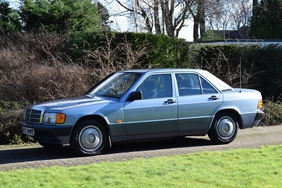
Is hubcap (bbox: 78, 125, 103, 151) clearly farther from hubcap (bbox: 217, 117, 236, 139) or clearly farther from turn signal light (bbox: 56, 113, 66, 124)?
hubcap (bbox: 217, 117, 236, 139)

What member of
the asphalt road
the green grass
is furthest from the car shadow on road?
the green grass

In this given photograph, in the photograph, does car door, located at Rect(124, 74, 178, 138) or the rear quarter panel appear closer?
car door, located at Rect(124, 74, 178, 138)

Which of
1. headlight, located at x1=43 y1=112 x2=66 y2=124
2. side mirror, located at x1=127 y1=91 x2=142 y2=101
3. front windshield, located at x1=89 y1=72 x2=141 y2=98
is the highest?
front windshield, located at x1=89 y1=72 x2=141 y2=98

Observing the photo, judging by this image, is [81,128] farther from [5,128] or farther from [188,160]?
[5,128]

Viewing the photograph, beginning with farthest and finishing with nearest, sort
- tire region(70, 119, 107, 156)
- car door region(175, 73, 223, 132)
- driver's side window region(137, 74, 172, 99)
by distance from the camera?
car door region(175, 73, 223, 132), driver's side window region(137, 74, 172, 99), tire region(70, 119, 107, 156)

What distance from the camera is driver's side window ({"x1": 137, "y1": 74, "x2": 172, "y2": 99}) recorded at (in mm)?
9949

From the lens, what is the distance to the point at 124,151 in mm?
9883

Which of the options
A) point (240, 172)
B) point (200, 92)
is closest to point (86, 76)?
point (200, 92)

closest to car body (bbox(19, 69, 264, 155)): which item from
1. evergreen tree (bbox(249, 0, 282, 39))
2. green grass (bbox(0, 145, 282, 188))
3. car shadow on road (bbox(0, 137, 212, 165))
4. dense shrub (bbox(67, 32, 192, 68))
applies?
car shadow on road (bbox(0, 137, 212, 165))

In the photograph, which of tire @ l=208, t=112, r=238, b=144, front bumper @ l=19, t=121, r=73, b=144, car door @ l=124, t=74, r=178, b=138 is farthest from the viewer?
tire @ l=208, t=112, r=238, b=144

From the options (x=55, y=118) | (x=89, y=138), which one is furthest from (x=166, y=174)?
(x=55, y=118)

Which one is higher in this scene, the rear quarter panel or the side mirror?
the side mirror

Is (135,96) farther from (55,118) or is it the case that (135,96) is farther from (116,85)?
(55,118)

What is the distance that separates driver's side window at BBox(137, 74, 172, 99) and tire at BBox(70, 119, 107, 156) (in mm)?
1205
